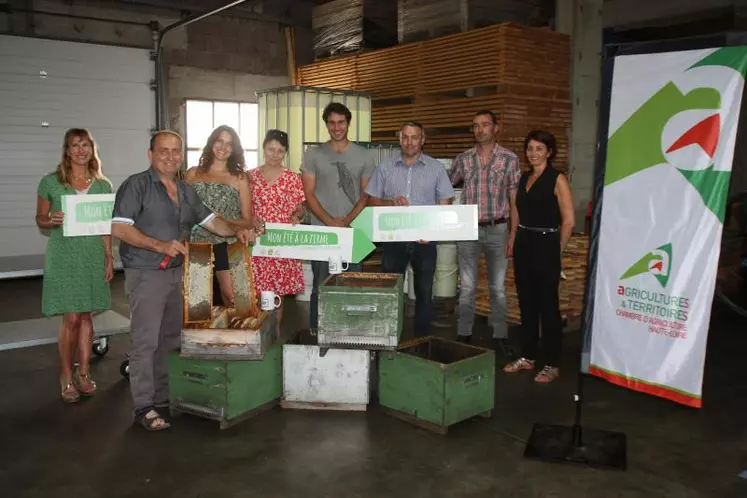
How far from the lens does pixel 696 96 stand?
3.32 meters

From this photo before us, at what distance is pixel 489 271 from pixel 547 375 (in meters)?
0.90

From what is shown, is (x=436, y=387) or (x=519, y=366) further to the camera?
(x=519, y=366)

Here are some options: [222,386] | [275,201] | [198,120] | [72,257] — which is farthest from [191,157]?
[222,386]

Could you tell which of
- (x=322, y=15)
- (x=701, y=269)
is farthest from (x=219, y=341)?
(x=322, y=15)

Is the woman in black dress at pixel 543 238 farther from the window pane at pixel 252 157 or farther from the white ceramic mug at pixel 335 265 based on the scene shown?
the window pane at pixel 252 157

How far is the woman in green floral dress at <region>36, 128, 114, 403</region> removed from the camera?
4.06 m

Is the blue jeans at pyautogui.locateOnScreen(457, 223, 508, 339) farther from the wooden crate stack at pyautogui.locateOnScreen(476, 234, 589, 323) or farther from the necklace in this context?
the necklace

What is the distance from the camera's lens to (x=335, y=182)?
4598mm

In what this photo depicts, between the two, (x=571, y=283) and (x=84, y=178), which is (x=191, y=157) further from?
(x=571, y=283)

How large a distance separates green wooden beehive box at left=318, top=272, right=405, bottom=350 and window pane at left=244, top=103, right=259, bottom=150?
7285mm

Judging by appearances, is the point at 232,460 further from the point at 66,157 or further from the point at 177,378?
the point at 66,157

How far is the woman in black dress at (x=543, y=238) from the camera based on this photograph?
4.27 metres

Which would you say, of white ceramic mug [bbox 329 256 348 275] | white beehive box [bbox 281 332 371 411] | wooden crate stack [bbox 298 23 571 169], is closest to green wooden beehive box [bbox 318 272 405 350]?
white beehive box [bbox 281 332 371 411]

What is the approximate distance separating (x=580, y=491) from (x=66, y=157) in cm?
343
